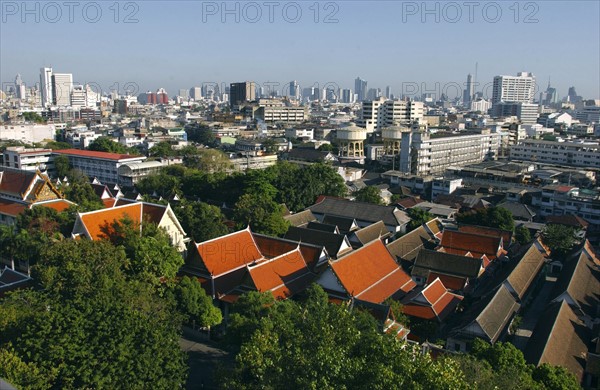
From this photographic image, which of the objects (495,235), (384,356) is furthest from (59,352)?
(495,235)

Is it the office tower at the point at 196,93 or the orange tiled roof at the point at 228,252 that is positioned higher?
the office tower at the point at 196,93

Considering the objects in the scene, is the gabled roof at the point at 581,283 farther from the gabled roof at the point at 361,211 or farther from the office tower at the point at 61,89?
the office tower at the point at 61,89

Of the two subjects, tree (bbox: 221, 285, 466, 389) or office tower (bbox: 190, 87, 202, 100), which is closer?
tree (bbox: 221, 285, 466, 389)

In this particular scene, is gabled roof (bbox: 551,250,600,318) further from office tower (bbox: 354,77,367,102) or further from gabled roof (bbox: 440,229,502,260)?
office tower (bbox: 354,77,367,102)

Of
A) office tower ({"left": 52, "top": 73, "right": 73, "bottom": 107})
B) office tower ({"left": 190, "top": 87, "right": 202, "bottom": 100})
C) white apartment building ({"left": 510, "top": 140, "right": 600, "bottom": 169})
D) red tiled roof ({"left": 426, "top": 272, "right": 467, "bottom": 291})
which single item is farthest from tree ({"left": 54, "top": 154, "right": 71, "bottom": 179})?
office tower ({"left": 190, "top": 87, "right": 202, "bottom": 100})

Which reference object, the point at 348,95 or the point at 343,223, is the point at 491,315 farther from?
the point at 348,95

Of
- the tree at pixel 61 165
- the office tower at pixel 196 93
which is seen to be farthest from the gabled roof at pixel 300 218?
the office tower at pixel 196 93

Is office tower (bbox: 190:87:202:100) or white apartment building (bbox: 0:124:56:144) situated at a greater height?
office tower (bbox: 190:87:202:100)

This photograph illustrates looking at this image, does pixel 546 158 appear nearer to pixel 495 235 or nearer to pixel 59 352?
pixel 495 235
